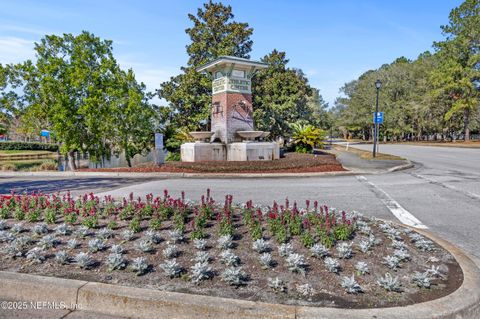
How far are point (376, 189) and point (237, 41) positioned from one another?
21.1 m

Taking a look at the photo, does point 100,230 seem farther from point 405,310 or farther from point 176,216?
point 405,310

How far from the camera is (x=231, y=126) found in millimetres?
17578

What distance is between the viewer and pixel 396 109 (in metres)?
59.1

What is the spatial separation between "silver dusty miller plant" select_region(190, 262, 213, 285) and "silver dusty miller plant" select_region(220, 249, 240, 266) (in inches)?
10.2

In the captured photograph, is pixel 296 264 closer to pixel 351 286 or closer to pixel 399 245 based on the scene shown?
pixel 351 286

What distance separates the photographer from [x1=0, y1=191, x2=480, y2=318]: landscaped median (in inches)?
112

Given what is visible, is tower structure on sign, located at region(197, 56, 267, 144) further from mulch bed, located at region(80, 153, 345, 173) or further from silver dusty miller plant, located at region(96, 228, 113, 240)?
silver dusty miller plant, located at region(96, 228, 113, 240)

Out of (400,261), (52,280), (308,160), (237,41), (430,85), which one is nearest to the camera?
(52,280)

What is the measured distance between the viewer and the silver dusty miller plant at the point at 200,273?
3.27 metres

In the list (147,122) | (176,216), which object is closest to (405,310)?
(176,216)

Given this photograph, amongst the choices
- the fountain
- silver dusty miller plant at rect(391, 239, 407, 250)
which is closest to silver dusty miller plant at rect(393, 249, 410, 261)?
silver dusty miller plant at rect(391, 239, 407, 250)

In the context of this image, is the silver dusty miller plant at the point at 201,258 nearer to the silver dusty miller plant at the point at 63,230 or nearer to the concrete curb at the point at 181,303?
the concrete curb at the point at 181,303

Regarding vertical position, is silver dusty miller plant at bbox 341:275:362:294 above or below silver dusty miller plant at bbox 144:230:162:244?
below

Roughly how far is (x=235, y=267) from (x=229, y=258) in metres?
0.12
